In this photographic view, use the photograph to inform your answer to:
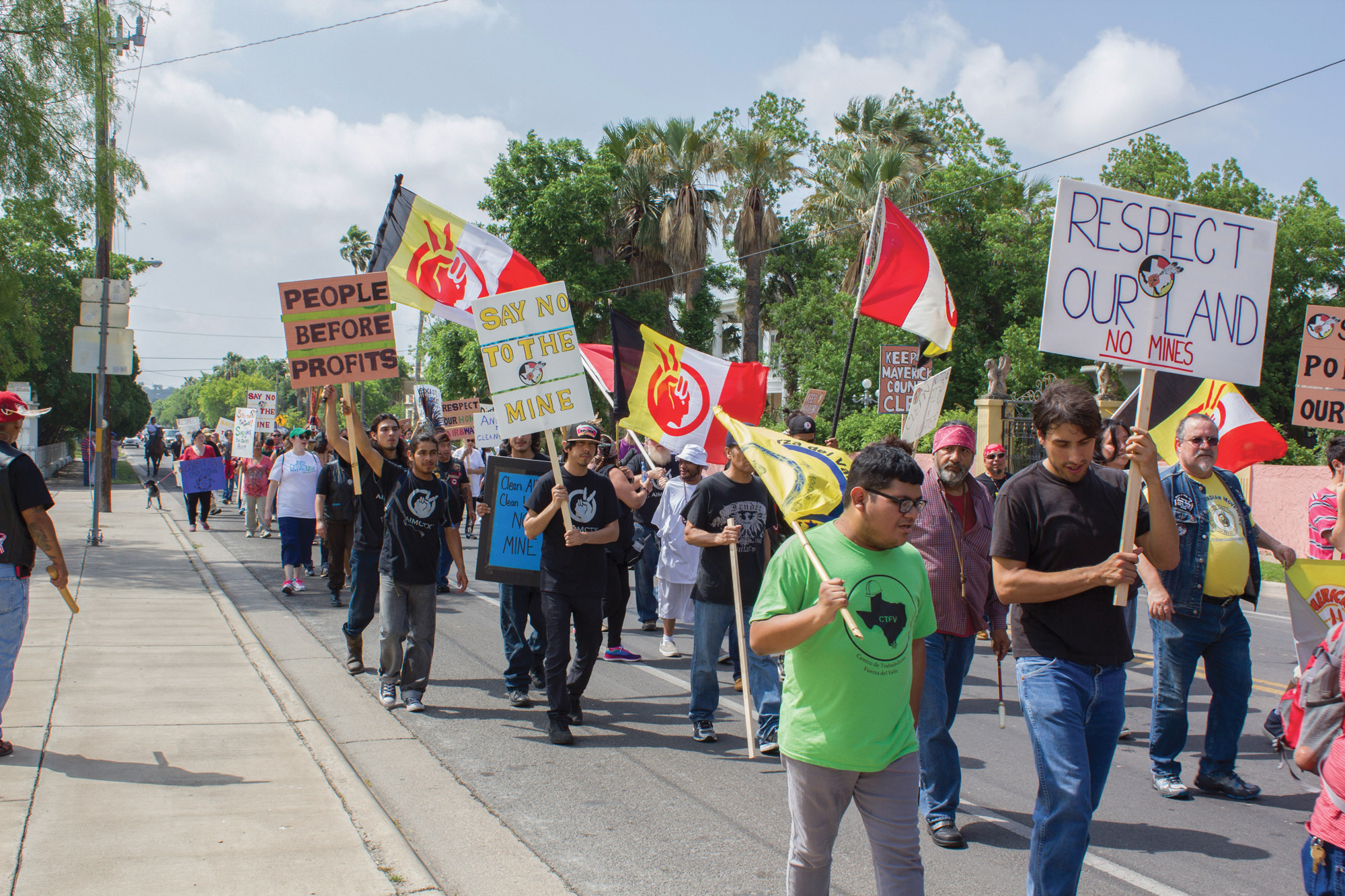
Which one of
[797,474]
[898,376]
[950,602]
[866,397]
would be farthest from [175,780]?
[866,397]

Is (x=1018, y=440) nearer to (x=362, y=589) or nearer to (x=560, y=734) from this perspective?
(x=362, y=589)

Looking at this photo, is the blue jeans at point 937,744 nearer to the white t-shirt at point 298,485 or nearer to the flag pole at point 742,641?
the flag pole at point 742,641

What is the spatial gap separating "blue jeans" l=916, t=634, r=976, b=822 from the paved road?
212 mm

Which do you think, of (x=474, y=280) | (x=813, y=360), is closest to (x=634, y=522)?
(x=474, y=280)

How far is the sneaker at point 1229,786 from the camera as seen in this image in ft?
17.3

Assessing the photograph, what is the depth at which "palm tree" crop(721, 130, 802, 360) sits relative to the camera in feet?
106

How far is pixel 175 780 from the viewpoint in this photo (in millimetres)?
4977

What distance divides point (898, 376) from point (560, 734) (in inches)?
445

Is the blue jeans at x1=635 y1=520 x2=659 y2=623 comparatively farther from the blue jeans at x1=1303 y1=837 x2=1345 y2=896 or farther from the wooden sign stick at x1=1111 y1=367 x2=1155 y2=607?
the blue jeans at x1=1303 y1=837 x2=1345 y2=896

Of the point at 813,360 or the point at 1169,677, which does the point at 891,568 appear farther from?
the point at 813,360

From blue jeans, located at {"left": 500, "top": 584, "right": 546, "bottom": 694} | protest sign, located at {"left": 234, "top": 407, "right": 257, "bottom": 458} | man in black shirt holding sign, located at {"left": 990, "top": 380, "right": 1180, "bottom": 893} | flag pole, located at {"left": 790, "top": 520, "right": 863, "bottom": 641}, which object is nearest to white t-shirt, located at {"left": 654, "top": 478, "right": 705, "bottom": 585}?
blue jeans, located at {"left": 500, "top": 584, "right": 546, "bottom": 694}

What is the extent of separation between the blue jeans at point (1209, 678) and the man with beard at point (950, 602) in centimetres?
105

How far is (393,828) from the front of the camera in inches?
175

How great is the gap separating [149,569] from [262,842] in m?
9.72
